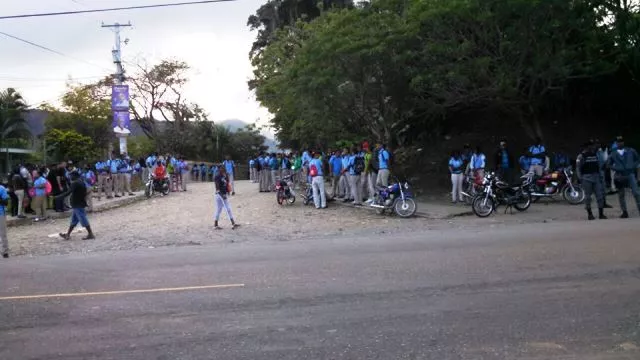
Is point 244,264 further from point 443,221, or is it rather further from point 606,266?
point 443,221

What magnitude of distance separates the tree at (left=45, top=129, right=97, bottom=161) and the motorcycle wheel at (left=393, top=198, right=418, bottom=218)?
34378 millimetres

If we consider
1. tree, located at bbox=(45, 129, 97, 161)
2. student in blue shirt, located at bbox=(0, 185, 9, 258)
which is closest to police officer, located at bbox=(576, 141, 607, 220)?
student in blue shirt, located at bbox=(0, 185, 9, 258)

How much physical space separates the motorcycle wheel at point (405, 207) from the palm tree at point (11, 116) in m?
36.8

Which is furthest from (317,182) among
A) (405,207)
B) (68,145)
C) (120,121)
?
(68,145)

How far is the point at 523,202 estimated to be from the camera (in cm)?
1680

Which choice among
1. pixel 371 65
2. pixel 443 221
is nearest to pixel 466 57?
pixel 371 65

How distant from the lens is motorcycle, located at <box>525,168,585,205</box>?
58.1 ft

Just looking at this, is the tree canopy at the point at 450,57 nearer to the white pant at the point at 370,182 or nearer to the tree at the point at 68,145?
the white pant at the point at 370,182

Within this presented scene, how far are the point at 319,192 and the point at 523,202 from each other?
6.76 meters

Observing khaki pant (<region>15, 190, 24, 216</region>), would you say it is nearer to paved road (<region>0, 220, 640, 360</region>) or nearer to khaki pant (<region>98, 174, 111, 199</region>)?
khaki pant (<region>98, 174, 111, 199</region>)

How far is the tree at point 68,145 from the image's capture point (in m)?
45.2

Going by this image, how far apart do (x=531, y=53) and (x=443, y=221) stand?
7835 millimetres

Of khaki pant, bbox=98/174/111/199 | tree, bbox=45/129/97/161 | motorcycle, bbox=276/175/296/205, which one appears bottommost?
motorcycle, bbox=276/175/296/205

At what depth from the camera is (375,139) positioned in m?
27.3
